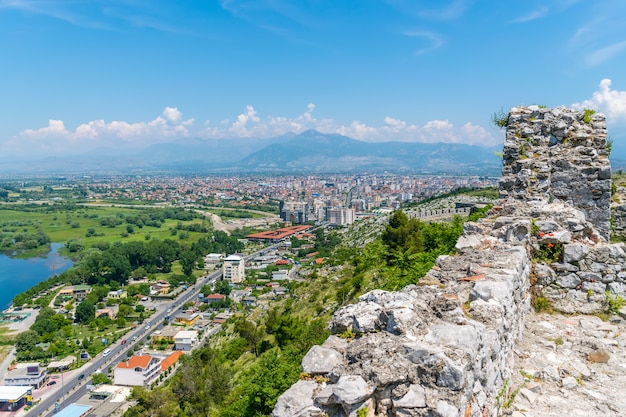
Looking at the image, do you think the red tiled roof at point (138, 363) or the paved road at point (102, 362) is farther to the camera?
the red tiled roof at point (138, 363)

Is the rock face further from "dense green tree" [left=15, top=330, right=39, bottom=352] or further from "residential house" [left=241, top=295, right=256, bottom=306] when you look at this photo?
"residential house" [left=241, top=295, right=256, bottom=306]

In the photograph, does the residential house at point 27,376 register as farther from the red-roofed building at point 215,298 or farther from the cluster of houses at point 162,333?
the red-roofed building at point 215,298

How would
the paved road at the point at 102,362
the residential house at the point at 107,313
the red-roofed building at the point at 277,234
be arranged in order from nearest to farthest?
the paved road at the point at 102,362 → the residential house at the point at 107,313 → the red-roofed building at the point at 277,234

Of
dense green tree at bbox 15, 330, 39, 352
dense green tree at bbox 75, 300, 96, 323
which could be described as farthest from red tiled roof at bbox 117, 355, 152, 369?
dense green tree at bbox 75, 300, 96, 323

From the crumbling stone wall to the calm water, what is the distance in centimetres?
5899

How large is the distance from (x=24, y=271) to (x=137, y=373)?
46.5 metres

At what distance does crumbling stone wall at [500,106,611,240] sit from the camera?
7559mm

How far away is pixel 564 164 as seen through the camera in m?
7.75

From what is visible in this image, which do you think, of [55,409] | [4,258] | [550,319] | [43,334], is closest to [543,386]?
[550,319]

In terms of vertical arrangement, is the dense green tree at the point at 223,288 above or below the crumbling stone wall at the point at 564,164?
below

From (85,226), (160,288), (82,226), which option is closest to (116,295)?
(160,288)

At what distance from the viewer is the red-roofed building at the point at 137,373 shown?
1209 inches

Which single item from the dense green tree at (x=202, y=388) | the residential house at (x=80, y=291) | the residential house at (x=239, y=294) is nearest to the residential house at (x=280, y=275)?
the residential house at (x=239, y=294)

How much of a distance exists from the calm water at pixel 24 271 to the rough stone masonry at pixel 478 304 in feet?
195
